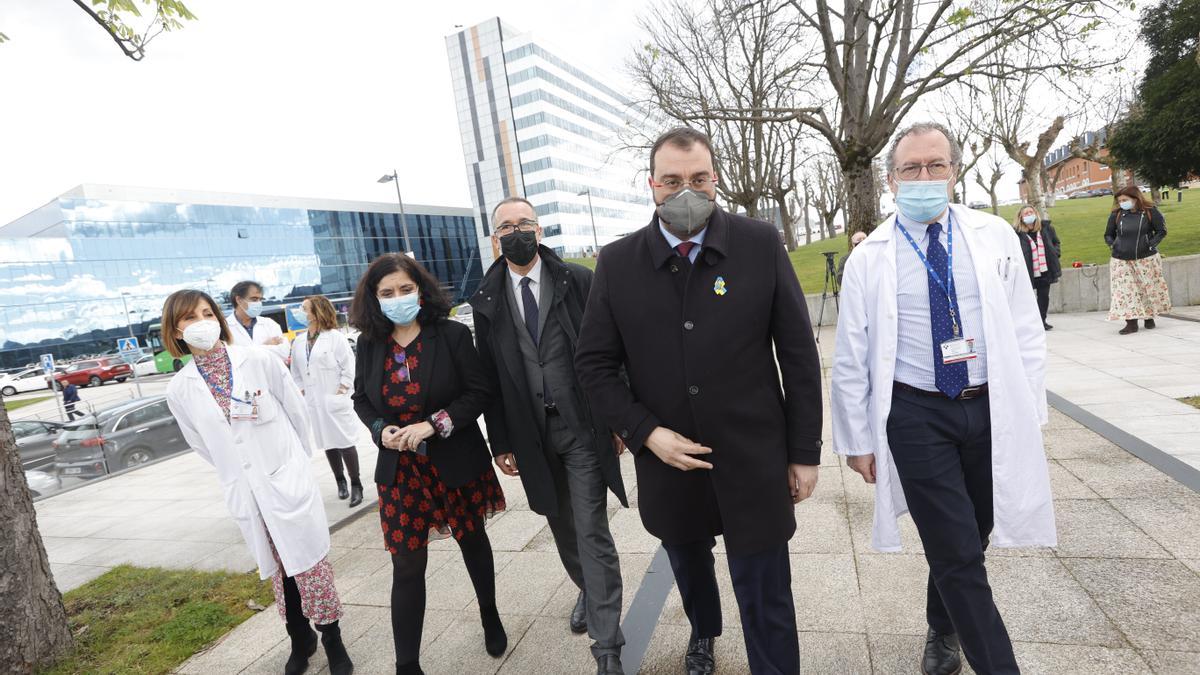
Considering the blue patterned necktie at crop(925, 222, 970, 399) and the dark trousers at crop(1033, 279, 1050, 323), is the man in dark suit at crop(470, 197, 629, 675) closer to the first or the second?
the blue patterned necktie at crop(925, 222, 970, 399)

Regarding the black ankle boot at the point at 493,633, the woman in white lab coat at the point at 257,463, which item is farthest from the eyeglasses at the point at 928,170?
the woman in white lab coat at the point at 257,463

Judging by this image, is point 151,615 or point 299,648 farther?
point 151,615

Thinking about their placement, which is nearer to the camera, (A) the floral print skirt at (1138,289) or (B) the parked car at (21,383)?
(A) the floral print skirt at (1138,289)

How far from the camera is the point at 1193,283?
1005 cm

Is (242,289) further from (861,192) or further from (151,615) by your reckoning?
(861,192)

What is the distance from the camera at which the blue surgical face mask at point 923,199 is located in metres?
2.15

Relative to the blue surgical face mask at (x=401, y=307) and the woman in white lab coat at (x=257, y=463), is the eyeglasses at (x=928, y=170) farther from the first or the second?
the woman in white lab coat at (x=257, y=463)

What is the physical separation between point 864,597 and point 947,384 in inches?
54.9

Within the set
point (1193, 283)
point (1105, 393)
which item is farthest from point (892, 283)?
point (1193, 283)

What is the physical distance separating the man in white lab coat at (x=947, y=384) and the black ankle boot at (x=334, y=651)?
256cm

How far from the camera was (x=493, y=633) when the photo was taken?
2.92 m

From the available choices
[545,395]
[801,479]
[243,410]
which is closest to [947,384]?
[801,479]

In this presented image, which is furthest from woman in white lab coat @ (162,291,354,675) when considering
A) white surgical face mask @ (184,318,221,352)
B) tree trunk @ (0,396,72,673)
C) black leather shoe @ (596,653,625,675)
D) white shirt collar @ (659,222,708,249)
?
white shirt collar @ (659,222,708,249)

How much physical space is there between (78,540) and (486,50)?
82.2m
